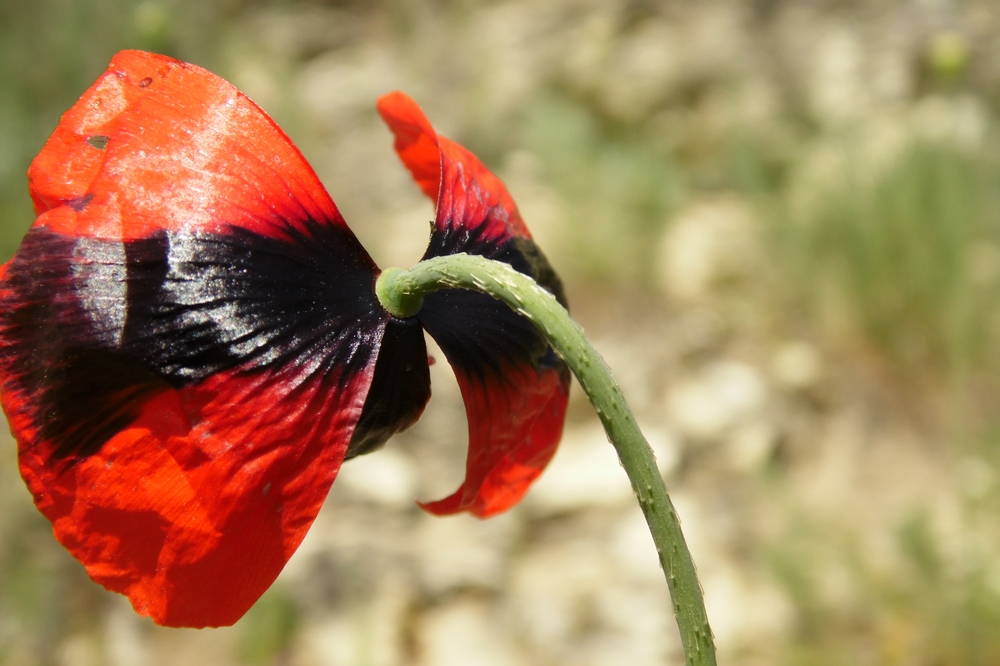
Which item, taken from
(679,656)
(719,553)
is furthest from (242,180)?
(719,553)

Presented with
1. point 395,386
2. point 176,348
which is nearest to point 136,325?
point 176,348

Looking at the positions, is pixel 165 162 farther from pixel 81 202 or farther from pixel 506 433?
pixel 506 433

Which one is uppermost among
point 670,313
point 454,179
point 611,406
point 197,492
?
point 670,313

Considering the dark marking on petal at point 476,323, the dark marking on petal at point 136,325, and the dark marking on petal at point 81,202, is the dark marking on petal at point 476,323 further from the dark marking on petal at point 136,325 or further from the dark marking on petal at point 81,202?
the dark marking on petal at point 81,202

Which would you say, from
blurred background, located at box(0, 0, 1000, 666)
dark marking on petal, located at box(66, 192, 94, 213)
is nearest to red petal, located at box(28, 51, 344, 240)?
dark marking on petal, located at box(66, 192, 94, 213)

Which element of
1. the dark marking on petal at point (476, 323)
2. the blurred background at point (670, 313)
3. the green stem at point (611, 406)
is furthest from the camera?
the blurred background at point (670, 313)

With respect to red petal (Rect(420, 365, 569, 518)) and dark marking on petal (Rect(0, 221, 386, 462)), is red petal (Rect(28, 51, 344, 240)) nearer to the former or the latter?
dark marking on petal (Rect(0, 221, 386, 462))

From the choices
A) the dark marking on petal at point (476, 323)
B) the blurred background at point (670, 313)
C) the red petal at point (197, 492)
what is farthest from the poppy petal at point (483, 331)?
the blurred background at point (670, 313)
